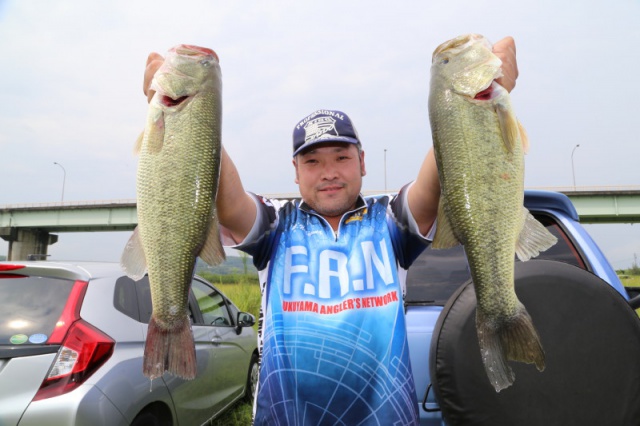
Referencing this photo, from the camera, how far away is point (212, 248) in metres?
2.35

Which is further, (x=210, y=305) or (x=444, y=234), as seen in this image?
(x=210, y=305)

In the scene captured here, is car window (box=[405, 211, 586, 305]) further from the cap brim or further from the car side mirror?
the car side mirror

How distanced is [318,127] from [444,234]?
1084 mm

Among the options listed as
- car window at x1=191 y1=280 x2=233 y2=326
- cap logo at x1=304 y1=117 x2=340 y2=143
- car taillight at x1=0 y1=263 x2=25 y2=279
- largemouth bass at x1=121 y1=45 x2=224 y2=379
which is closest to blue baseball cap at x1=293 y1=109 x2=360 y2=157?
cap logo at x1=304 y1=117 x2=340 y2=143

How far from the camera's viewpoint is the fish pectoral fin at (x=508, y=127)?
6.91ft

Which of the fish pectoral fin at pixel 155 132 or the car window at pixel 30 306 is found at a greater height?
the fish pectoral fin at pixel 155 132

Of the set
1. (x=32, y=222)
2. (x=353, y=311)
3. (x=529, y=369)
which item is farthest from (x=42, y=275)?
(x=32, y=222)

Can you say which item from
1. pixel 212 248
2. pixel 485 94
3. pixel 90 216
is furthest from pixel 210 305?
pixel 90 216

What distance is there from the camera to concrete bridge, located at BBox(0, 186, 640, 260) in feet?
107

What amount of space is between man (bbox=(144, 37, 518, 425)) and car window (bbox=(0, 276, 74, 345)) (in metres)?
1.80

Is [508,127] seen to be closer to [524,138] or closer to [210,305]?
[524,138]

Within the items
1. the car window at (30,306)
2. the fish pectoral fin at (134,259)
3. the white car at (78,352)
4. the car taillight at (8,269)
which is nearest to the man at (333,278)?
the fish pectoral fin at (134,259)

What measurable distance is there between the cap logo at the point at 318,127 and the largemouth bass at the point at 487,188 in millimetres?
820

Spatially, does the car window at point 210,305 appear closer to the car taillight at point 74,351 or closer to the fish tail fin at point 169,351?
the car taillight at point 74,351
